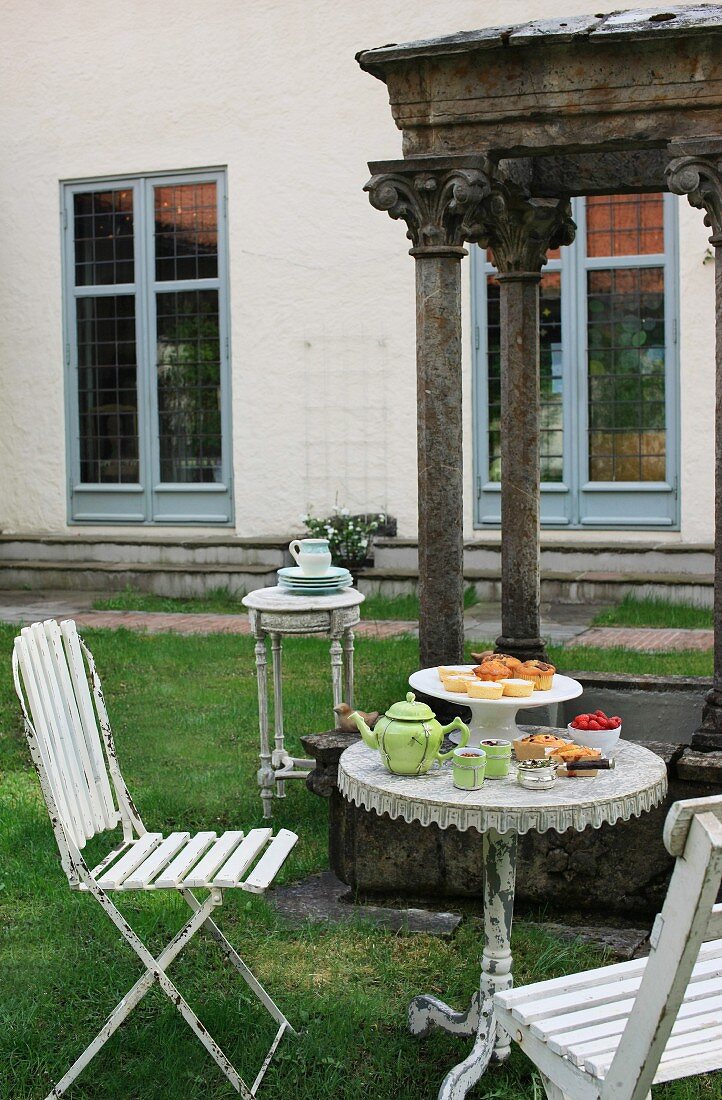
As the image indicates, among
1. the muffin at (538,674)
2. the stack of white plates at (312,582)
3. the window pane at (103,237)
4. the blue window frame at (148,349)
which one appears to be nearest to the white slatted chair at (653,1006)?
the muffin at (538,674)

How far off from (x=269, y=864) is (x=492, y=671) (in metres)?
0.84

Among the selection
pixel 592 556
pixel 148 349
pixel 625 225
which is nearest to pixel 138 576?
pixel 148 349

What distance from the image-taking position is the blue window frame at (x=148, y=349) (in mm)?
13555

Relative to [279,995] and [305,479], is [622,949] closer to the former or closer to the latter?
[279,995]

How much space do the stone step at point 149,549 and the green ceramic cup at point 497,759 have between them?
29.3 feet

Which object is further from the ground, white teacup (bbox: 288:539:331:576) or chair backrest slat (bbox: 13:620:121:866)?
white teacup (bbox: 288:539:331:576)

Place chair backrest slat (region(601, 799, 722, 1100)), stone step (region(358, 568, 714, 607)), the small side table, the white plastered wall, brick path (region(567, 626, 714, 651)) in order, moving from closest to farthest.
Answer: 1. chair backrest slat (region(601, 799, 722, 1100))
2. the small side table
3. brick path (region(567, 626, 714, 651))
4. stone step (region(358, 568, 714, 607))
5. the white plastered wall

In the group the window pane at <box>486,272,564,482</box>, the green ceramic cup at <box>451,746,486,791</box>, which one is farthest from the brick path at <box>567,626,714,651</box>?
the green ceramic cup at <box>451,746,486,791</box>

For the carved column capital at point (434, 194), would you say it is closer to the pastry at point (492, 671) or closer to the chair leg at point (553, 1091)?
the pastry at point (492, 671)

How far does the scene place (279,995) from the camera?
4.01 m

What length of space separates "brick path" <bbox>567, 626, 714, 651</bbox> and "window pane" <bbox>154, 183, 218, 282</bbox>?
5.89 m

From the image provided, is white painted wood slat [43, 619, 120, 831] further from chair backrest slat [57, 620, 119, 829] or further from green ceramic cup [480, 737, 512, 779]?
green ceramic cup [480, 737, 512, 779]

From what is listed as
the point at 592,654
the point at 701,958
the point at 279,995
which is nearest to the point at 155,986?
the point at 279,995

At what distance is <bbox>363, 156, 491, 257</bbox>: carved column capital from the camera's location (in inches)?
185
